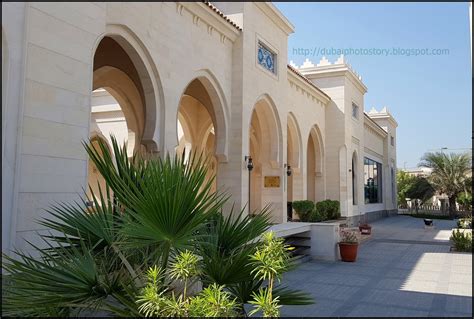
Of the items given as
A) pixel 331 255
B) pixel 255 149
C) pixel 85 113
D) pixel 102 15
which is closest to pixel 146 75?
pixel 102 15

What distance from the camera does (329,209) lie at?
20.1 meters

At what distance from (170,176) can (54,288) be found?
4.14 ft

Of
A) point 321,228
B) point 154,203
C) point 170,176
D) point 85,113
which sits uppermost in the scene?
point 85,113

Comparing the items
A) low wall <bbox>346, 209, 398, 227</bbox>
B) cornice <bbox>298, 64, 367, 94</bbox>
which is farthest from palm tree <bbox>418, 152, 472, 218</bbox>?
cornice <bbox>298, 64, 367, 94</bbox>

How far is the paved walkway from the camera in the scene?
24.7ft

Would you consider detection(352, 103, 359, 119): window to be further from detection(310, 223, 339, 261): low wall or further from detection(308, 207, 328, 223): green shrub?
detection(310, 223, 339, 261): low wall

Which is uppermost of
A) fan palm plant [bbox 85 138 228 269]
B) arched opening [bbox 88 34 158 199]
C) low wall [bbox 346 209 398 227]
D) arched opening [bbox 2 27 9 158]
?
arched opening [bbox 88 34 158 199]

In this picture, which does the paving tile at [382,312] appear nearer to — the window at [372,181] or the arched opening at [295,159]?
the arched opening at [295,159]

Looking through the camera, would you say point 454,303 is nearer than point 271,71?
Yes

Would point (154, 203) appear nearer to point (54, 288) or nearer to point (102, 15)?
point (54, 288)

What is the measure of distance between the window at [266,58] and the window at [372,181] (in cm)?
1715

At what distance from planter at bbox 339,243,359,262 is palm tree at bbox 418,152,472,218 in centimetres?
2740

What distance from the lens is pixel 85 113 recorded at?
6812 millimetres

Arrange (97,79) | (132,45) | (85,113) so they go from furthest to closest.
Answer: (97,79), (132,45), (85,113)
